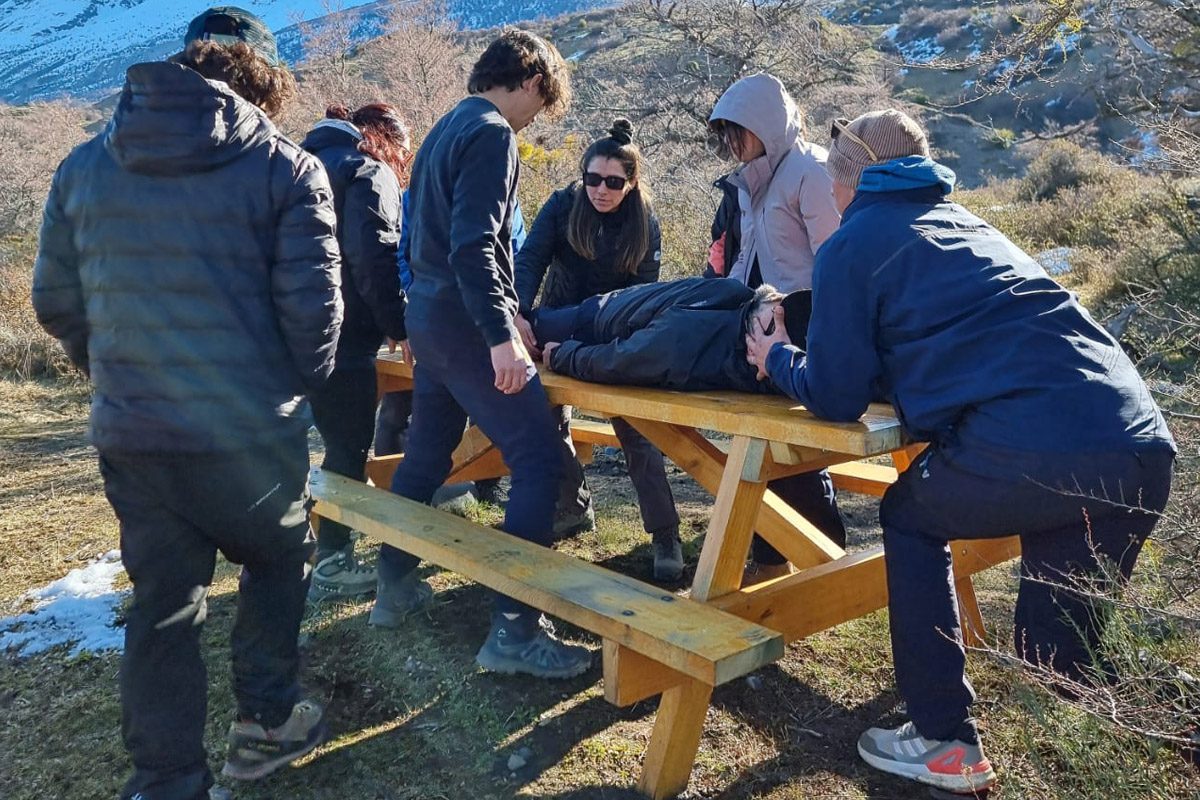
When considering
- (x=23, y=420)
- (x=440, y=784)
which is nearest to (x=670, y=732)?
(x=440, y=784)

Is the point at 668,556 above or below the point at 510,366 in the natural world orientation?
below

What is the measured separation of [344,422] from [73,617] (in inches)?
50.9

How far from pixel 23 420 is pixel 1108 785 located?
767 centimetres

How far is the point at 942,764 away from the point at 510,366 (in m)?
1.57

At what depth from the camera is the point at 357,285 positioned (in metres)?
3.73

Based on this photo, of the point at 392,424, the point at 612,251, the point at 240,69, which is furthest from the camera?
the point at 392,424

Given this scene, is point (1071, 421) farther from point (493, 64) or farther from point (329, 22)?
point (329, 22)

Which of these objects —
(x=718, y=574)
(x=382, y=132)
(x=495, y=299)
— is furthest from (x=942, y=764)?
(x=382, y=132)

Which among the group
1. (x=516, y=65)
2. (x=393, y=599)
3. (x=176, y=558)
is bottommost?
(x=393, y=599)

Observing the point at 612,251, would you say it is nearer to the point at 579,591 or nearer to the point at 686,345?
the point at 686,345

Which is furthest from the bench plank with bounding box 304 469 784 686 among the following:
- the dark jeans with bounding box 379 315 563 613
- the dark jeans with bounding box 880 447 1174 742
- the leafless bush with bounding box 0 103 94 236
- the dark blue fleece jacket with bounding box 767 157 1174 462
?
the leafless bush with bounding box 0 103 94 236

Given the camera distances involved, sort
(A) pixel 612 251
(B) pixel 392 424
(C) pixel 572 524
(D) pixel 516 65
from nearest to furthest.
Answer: (D) pixel 516 65 → (A) pixel 612 251 → (C) pixel 572 524 → (B) pixel 392 424

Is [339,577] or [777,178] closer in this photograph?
[777,178]

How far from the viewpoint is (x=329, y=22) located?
91.0 ft
